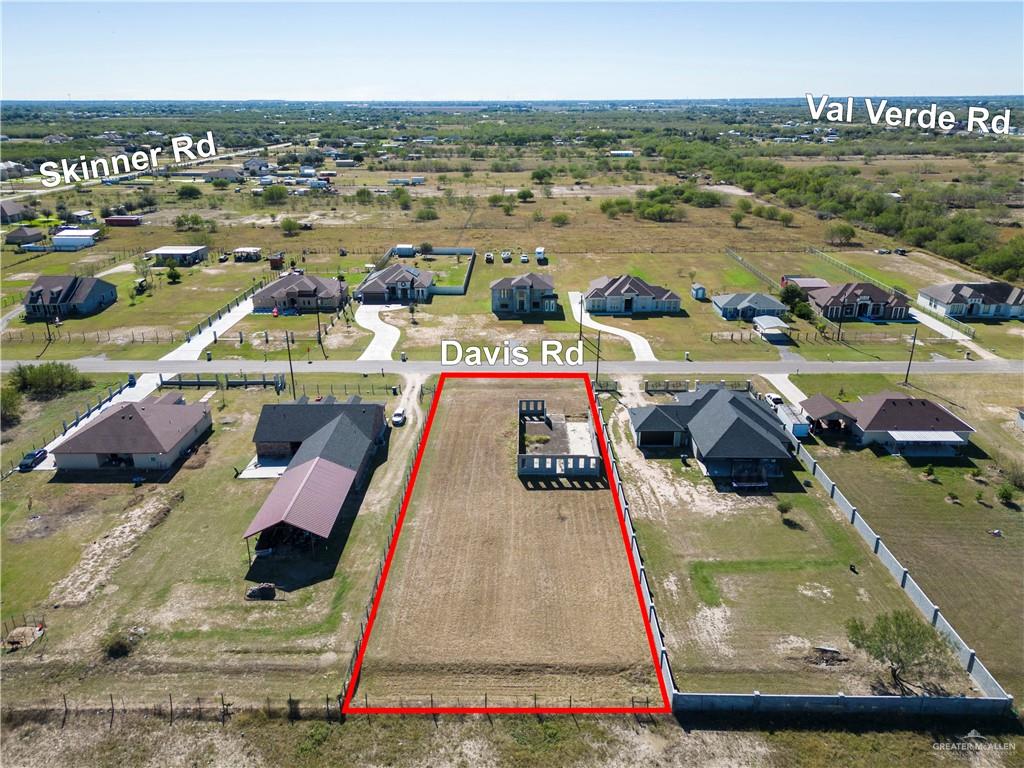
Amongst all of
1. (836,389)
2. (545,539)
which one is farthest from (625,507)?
(836,389)

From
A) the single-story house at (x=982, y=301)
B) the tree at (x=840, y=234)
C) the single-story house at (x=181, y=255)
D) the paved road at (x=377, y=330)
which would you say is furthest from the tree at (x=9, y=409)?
the tree at (x=840, y=234)

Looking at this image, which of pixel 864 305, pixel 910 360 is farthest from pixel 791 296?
pixel 910 360

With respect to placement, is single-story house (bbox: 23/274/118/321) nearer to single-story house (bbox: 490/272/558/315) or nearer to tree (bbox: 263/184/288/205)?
single-story house (bbox: 490/272/558/315)

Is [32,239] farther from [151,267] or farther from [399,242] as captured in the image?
[399,242]

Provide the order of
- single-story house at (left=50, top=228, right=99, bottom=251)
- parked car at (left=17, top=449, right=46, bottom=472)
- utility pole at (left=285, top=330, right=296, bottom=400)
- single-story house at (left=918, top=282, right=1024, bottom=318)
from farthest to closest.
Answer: single-story house at (left=50, top=228, right=99, bottom=251)
single-story house at (left=918, top=282, right=1024, bottom=318)
utility pole at (left=285, top=330, right=296, bottom=400)
parked car at (left=17, top=449, right=46, bottom=472)

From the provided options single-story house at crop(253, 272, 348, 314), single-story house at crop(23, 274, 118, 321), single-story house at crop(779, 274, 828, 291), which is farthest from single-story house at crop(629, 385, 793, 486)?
single-story house at crop(23, 274, 118, 321)

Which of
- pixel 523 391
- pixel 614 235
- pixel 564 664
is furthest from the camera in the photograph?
pixel 614 235
